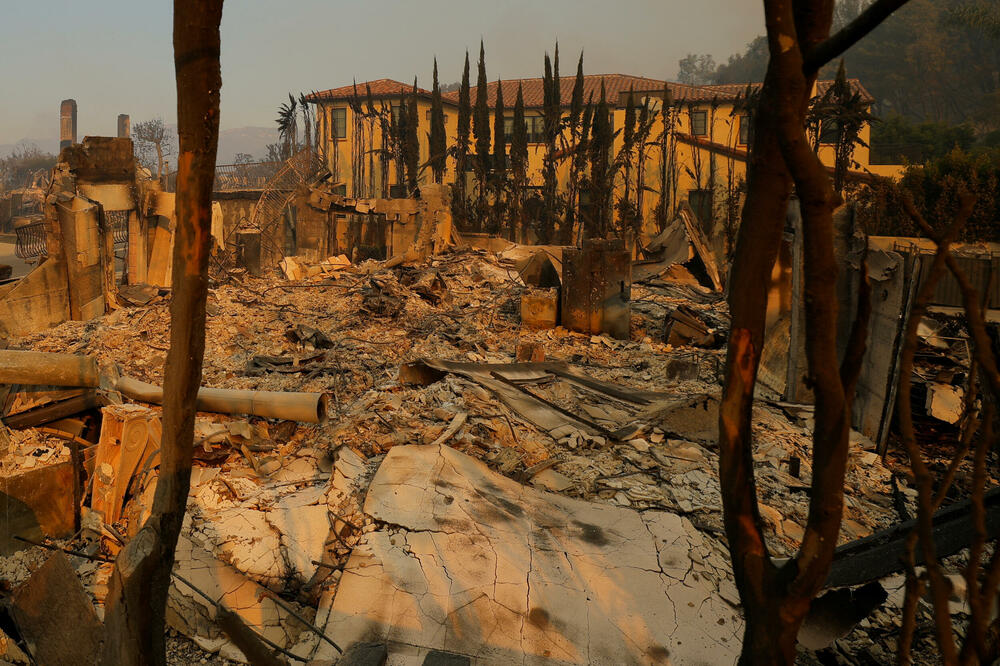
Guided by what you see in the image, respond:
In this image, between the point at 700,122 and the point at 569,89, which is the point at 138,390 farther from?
the point at 569,89

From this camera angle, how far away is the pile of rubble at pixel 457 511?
3521mm

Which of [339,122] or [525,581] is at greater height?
[339,122]

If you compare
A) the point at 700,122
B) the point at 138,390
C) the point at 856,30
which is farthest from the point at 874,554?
the point at 700,122

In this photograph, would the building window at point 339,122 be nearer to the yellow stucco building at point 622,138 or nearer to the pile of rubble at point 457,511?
the yellow stucco building at point 622,138

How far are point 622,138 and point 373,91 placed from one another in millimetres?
14079

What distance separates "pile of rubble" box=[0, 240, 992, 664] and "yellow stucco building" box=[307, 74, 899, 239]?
1775 cm

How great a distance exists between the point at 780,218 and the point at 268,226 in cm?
1974

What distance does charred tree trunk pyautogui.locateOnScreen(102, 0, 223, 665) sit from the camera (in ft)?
6.39

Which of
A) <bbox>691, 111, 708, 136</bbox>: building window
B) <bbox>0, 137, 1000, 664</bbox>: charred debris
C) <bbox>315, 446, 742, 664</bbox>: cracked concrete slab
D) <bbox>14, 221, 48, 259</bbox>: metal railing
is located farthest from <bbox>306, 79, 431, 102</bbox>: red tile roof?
<bbox>315, 446, 742, 664</bbox>: cracked concrete slab

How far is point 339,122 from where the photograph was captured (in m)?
34.6

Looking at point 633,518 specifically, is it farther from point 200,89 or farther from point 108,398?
point 108,398

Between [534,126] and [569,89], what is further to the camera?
[569,89]

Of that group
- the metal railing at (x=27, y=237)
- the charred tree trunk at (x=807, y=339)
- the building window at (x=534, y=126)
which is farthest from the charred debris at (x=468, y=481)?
the building window at (x=534, y=126)

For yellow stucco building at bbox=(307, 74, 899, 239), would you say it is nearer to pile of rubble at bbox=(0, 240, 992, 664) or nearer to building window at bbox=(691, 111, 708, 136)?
building window at bbox=(691, 111, 708, 136)
